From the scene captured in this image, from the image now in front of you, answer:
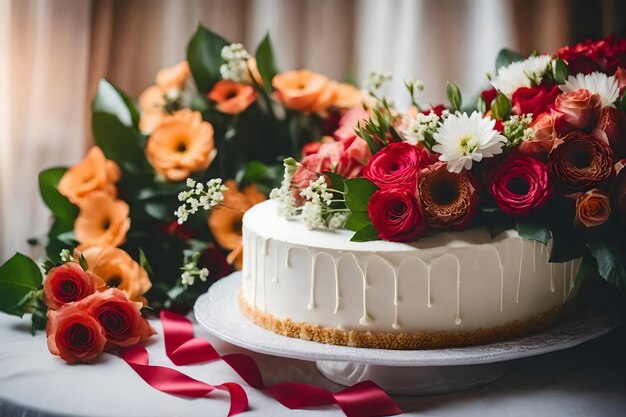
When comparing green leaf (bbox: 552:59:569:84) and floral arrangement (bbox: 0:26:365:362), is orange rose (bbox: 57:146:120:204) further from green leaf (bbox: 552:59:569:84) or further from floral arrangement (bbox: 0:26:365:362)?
green leaf (bbox: 552:59:569:84)

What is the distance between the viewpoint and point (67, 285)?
1.52 meters

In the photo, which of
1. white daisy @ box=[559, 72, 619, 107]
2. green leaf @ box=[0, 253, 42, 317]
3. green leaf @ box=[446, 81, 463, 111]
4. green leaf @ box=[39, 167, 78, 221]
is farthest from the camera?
green leaf @ box=[39, 167, 78, 221]

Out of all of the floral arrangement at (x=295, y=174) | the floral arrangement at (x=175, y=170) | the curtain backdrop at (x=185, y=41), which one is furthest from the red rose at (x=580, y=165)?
the curtain backdrop at (x=185, y=41)

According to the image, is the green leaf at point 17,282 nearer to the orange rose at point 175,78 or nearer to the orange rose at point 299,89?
the orange rose at point 175,78

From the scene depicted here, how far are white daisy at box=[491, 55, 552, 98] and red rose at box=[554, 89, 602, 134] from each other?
0.13 metres

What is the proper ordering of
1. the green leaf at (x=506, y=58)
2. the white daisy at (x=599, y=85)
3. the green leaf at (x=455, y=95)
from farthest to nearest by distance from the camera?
the green leaf at (x=506, y=58)
the green leaf at (x=455, y=95)
the white daisy at (x=599, y=85)

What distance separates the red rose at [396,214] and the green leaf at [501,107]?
281mm

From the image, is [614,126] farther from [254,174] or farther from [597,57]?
[254,174]

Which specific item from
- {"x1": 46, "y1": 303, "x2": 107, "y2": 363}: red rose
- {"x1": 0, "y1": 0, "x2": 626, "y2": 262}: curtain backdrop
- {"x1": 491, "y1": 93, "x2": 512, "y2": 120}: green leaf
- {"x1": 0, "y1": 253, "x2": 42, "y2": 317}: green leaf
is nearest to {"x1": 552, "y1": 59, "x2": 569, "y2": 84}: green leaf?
{"x1": 491, "y1": 93, "x2": 512, "y2": 120}: green leaf

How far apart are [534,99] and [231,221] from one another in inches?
29.7

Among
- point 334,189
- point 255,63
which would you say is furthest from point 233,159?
point 334,189

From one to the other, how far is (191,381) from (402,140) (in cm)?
58

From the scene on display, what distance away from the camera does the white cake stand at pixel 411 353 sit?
1231 millimetres

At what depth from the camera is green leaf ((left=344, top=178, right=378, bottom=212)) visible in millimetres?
1327
